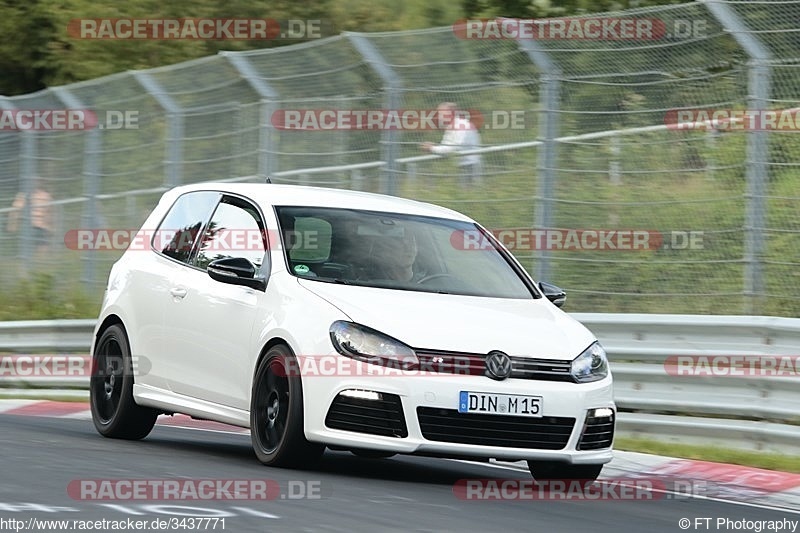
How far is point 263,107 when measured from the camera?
16000 millimetres

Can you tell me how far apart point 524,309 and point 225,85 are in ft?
24.6

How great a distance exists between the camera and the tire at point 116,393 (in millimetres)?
10727

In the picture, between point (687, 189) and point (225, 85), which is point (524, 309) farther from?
point (225, 85)

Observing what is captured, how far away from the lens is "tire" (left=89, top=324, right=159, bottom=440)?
1073 cm

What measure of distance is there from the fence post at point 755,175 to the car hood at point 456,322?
2.53m

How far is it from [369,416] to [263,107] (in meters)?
7.78

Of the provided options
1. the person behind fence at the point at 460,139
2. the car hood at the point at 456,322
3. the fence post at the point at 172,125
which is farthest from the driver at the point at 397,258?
the fence post at the point at 172,125

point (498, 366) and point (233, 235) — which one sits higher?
point (233, 235)

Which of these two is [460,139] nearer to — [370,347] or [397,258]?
[397,258]

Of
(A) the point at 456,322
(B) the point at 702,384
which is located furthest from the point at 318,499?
(B) the point at 702,384

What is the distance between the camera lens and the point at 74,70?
35062 millimetres

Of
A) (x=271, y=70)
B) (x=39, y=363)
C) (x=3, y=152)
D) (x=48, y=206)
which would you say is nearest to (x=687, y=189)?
(x=271, y=70)

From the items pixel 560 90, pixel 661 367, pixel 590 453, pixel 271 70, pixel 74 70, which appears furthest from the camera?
pixel 74 70

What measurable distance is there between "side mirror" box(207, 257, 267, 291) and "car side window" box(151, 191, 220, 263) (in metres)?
1.04
